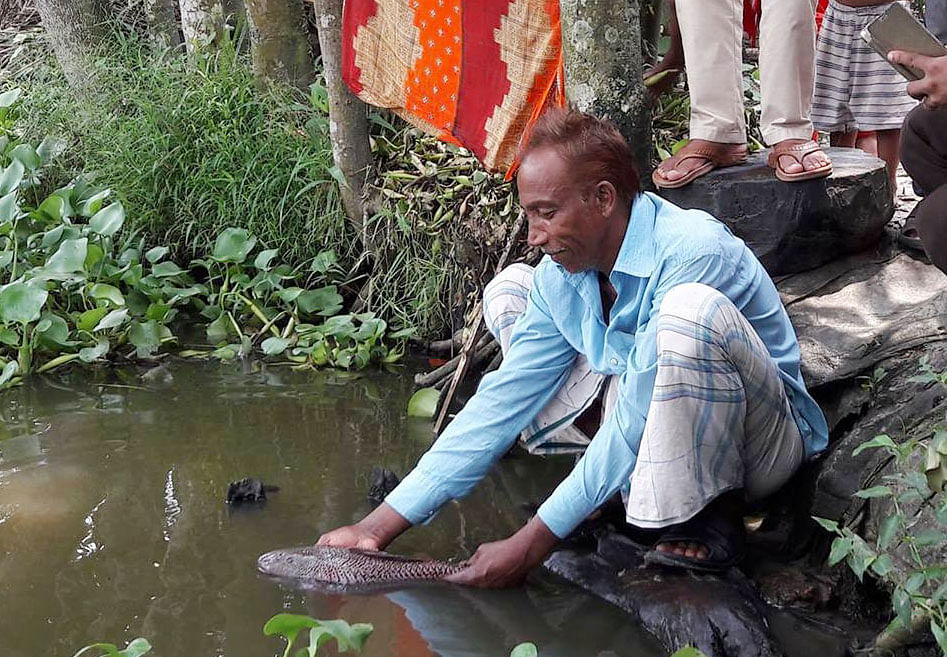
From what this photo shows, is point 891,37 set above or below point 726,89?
above

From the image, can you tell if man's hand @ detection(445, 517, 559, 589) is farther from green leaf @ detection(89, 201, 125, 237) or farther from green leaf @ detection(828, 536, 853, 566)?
green leaf @ detection(89, 201, 125, 237)

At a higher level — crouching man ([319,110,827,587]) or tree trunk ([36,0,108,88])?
tree trunk ([36,0,108,88])

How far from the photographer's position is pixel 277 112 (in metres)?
4.93

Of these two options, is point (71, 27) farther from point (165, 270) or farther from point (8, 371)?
point (8, 371)

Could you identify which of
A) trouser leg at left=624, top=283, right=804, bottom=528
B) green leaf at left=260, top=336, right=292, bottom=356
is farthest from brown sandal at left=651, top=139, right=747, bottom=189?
green leaf at left=260, top=336, right=292, bottom=356

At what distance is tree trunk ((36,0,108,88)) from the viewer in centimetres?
549

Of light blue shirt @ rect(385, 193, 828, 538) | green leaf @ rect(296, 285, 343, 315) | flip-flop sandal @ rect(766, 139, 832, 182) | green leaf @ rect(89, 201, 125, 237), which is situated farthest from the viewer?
green leaf @ rect(296, 285, 343, 315)

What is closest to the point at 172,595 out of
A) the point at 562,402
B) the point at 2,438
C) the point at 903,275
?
the point at 562,402

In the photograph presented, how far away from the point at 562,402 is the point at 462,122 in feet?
4.59

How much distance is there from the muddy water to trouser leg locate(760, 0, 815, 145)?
3.88ft

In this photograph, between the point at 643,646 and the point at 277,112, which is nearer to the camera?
the point at 643,646

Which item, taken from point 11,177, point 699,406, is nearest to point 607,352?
point 699,406

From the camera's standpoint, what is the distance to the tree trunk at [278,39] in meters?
4.96

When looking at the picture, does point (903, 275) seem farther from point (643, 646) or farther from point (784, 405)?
point (643, 646)
